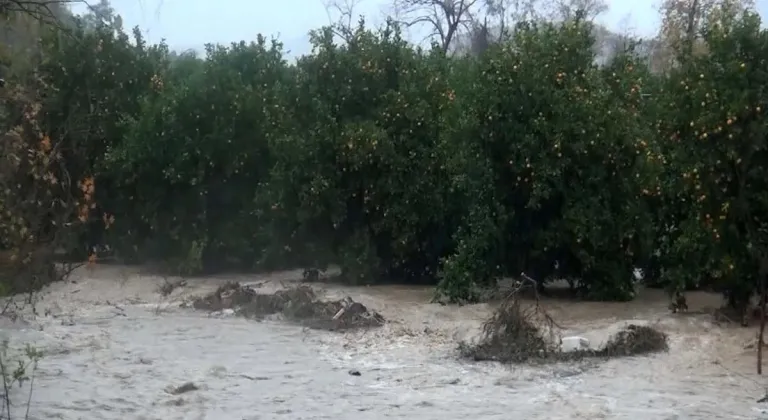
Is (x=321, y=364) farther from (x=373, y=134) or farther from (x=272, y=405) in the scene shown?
(x=373, y=134)

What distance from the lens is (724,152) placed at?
42.9 feet

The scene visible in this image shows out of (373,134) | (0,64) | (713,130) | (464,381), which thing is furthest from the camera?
(373,134)

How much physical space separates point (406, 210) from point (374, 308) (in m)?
2.64

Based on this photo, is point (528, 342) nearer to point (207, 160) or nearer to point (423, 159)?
point (423, 159)

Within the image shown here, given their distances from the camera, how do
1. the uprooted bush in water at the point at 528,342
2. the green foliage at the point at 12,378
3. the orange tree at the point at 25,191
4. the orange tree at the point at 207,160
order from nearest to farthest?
the green foliage at the point at 12,378 < the orange tree at the point at 25,191 < the uprooted bush in water at the point at 528,342 < the orange tree at the point at 207,160

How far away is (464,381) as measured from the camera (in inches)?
420

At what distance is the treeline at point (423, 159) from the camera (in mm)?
13258

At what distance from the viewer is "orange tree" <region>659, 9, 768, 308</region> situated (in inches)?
504

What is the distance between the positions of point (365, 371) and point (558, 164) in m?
5.58

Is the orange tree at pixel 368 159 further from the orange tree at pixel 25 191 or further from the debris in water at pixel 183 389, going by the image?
the debris in water at pixel 183 389

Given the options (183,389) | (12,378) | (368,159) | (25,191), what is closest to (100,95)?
(368,159)

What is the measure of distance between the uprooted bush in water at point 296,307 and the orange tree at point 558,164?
2.08m

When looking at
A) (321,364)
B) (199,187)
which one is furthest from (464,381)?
(199,187)

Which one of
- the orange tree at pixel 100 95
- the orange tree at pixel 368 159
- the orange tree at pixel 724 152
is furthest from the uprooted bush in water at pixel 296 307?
the orange tree at pixel 100 95
